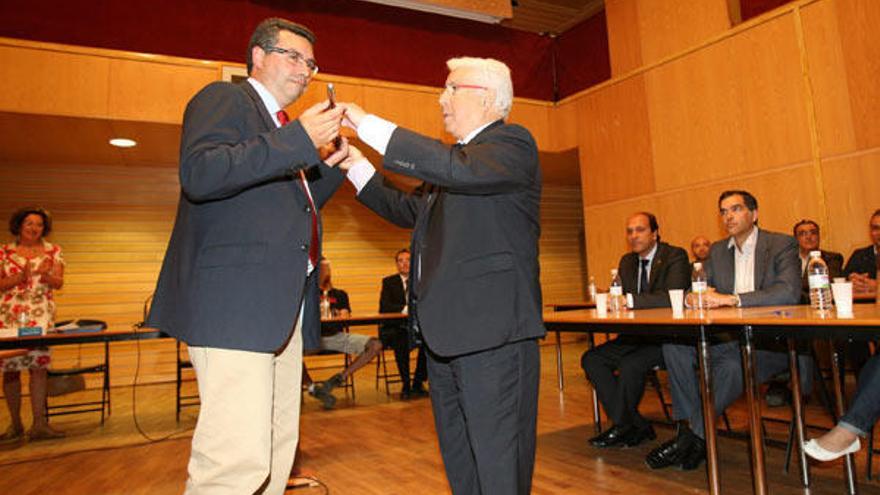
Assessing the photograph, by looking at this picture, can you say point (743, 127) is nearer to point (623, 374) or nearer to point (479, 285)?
point (623, 374)

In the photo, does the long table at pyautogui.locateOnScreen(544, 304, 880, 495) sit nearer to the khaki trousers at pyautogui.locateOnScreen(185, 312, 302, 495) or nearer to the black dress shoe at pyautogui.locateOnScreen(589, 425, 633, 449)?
the black dress shoe at pyautogui.locateOnScreen(589, 425, 633, 449)

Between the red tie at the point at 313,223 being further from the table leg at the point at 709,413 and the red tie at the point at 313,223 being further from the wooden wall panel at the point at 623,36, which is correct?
the wooden wall panel at the point at 623,36

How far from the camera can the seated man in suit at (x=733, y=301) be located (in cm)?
291

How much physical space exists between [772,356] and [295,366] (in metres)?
A: 2.46

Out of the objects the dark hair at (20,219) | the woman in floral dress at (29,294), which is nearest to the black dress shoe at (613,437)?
the woman in floral dress at (29,294)

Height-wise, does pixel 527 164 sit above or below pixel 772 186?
below

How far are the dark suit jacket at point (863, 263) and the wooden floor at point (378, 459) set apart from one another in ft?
4.20

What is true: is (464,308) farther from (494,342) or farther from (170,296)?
(170,296)

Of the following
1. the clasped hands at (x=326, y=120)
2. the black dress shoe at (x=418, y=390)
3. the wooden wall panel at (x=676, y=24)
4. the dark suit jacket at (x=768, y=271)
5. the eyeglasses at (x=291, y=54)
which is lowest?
the black dress shoe at (x=418, y=390)

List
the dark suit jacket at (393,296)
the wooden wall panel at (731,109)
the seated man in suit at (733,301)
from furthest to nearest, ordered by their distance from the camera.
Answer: the dark suit jacket at (393,296), the wooden wall panel at (731,109), the seated man in suit at (733,301)

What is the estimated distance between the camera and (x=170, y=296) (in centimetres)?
146

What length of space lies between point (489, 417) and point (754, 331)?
1.20 meters

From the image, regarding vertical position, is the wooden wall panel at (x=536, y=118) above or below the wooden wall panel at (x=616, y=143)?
above

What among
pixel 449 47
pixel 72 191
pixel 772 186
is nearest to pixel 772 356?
pixel 772 186
